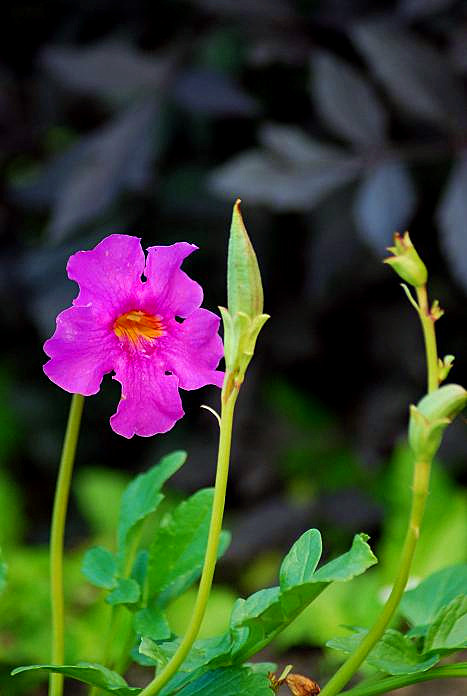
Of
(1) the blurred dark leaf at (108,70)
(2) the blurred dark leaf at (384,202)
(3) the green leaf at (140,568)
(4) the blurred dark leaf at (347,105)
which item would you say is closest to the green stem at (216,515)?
(3) the green leaf at (140,568)

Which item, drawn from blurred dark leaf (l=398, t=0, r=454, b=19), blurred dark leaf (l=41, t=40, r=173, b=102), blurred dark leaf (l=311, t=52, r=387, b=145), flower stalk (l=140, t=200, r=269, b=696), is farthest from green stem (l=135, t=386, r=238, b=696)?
blurred dark leaf (l=41, t=40, r=173, b=102)

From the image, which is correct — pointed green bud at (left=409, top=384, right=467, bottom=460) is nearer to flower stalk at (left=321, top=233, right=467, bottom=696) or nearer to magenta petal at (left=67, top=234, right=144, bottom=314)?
flower stalk at (left=321, top=233, right=467, bottom=696)

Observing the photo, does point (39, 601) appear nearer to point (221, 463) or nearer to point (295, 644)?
point (295, 644)

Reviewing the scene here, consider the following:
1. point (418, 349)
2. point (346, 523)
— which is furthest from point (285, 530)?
point (418, 349)

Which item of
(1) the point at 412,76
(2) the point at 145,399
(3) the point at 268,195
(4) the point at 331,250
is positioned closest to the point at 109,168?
(3) the point at 268,195

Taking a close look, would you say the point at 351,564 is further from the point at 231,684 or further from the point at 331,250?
the point at 331,250

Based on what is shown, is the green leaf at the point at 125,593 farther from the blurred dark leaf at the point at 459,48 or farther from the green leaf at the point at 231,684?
the blurred dark leaf at the point at 459,48
